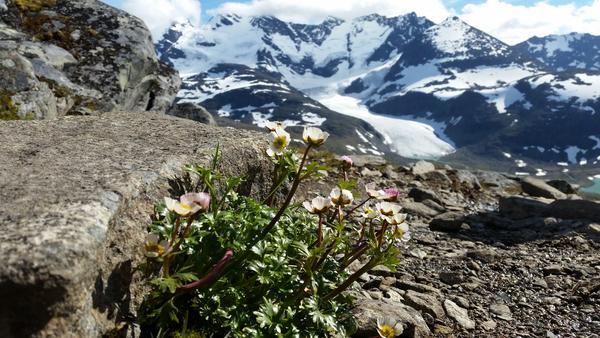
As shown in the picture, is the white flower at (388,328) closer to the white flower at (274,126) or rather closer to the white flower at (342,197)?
the white flower at (342,197)

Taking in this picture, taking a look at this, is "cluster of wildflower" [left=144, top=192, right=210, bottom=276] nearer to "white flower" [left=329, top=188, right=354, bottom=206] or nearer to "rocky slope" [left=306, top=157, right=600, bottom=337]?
"white flower" [left=329, top=188, right=354, bottom=206]

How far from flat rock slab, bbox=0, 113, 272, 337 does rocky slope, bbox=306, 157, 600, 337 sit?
247 cm

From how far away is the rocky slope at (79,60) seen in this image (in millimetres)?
12390

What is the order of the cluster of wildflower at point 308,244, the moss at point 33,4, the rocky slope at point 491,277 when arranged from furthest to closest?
the moss at point 33,4
the rocky slope at point 491,277
the cluster of wildflower at point 308,244

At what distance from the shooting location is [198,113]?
24.8m

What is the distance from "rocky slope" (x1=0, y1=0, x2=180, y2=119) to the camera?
12.4 m

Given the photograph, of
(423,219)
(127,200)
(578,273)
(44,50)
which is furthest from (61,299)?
(44,50)

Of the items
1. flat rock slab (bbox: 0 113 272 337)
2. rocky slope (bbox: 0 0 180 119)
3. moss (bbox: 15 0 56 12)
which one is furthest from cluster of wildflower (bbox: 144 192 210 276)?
moss (bbox: 15 0 56 12)

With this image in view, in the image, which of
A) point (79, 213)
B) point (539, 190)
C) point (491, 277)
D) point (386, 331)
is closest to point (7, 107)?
point (79, 213)

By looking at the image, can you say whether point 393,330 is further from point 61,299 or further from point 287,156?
point 61,299

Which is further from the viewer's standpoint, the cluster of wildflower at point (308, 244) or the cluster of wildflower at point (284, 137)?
the cluster of wildflower at point (284, 137)

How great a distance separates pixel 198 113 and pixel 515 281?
19225mm

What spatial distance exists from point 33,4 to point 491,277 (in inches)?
681

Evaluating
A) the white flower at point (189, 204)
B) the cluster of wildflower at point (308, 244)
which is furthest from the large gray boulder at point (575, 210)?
the white flower at point (189, 204)
